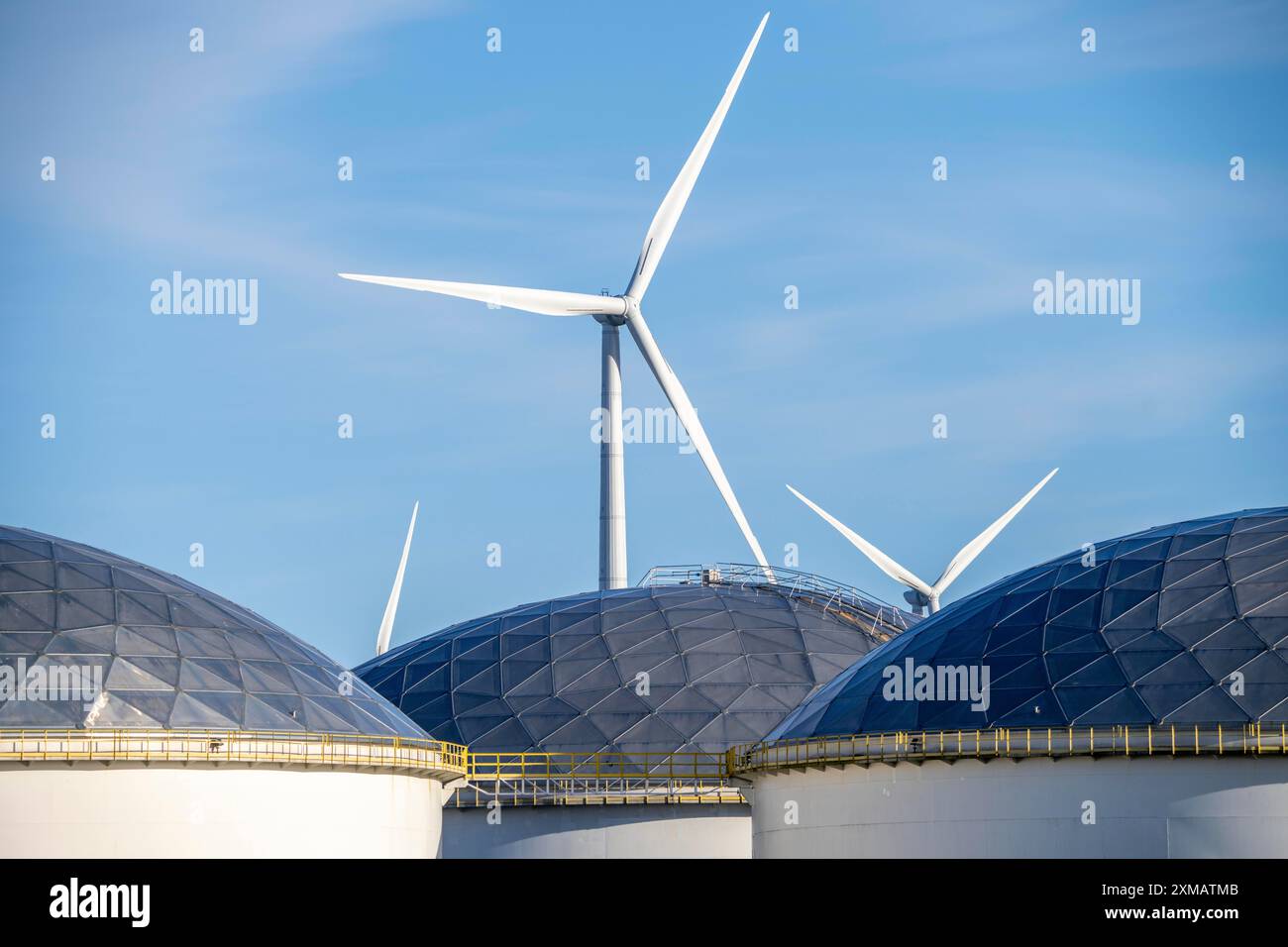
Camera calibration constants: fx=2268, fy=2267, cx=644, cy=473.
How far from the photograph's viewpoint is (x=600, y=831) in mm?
81438

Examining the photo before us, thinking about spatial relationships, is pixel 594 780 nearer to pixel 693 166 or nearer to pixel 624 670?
pixel 624 670

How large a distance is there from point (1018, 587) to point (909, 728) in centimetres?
819

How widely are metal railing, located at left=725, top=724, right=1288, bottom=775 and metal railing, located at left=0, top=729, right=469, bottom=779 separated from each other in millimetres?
12539

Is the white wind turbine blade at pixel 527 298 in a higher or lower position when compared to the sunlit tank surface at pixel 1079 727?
higher

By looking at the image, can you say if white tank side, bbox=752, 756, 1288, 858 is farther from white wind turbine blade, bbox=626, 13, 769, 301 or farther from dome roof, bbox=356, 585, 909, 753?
white wind turbine blade, bbox=626, 13, 769, 301

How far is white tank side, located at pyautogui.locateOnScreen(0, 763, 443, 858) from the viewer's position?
59.8 m

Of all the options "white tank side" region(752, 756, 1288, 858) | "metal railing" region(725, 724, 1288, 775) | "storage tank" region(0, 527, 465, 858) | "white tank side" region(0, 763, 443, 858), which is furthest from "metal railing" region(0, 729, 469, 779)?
"white tank side" region(752, 756, 1288, 858)

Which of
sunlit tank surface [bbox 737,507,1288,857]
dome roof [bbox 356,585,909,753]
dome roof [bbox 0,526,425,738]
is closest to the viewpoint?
sunlit tank surface [bbox 737,507,1288,857]

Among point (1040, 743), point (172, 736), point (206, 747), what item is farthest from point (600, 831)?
point (1040, 743)

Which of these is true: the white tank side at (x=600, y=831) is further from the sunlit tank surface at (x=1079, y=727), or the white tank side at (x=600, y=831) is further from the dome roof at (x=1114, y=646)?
the sunlit tank surface at (x=1079, y=727)

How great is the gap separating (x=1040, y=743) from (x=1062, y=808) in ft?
6.00

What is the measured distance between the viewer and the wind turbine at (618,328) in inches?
4102

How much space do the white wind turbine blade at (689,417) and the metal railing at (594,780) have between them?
2139cm

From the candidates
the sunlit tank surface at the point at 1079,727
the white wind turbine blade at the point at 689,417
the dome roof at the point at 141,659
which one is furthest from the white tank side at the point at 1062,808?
the white wind turbine blade at the point at 689,417
